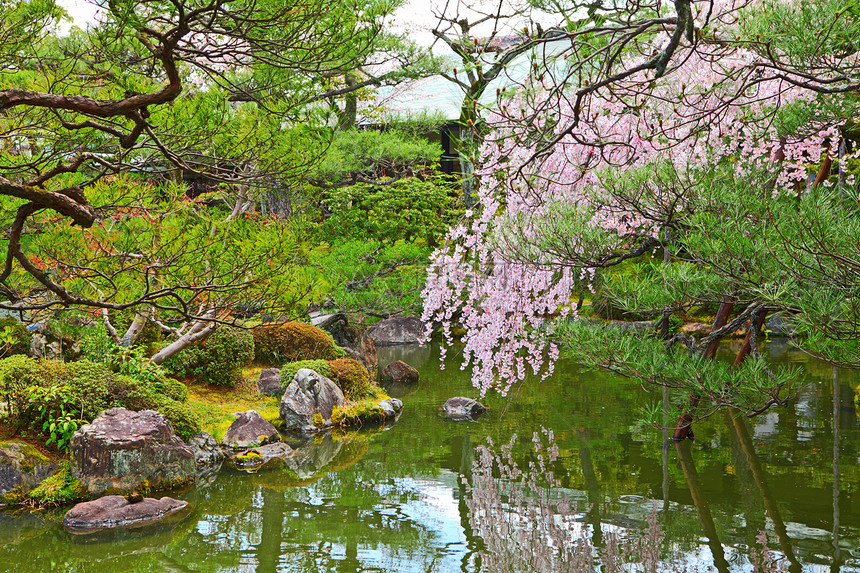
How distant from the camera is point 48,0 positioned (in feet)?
11.1

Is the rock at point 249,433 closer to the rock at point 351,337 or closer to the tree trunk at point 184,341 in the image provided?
the tree trunk at point 184,341

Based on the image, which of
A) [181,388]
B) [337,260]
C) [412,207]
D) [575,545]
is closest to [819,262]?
[575,545]

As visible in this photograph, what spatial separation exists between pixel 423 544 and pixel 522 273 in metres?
2.98

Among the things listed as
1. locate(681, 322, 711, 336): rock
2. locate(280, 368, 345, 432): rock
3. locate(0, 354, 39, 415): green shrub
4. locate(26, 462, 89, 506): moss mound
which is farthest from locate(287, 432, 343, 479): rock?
locate(681, 322, 711, 336): rock

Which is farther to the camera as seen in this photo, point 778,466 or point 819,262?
point 778,466

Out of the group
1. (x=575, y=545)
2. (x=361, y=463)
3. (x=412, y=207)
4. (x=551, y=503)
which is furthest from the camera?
(x=412, y=207)

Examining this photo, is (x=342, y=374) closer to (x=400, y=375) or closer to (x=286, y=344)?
(x=286, y=344)

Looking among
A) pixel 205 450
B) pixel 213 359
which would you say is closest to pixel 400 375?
pixel 213 359

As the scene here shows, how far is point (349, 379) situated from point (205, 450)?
3.12 metres

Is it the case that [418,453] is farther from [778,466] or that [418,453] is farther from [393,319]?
[393,319]

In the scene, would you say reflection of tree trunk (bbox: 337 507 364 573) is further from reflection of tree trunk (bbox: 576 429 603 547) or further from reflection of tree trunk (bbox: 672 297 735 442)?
reflection of tree trunk (bbox: 672 297 735 442)

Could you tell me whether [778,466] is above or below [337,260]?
below

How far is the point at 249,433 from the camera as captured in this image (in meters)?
8.77

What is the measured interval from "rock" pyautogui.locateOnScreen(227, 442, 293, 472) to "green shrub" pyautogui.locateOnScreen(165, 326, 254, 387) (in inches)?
88.0
